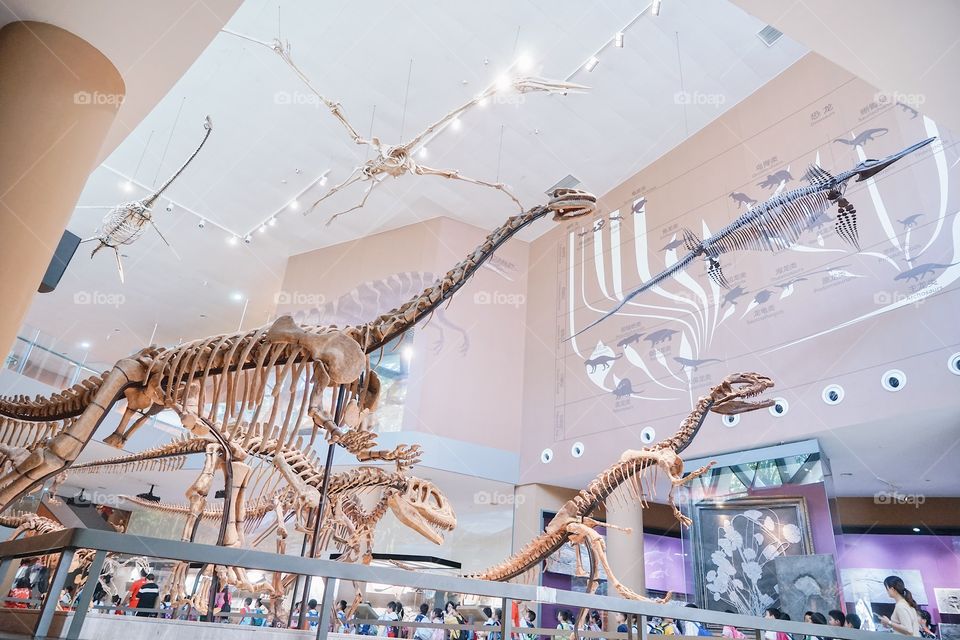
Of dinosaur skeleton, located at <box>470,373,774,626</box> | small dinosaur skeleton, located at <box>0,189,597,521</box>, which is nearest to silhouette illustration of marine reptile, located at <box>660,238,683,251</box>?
dinosaur skeleton, located at <box>470,373,774,626</box>

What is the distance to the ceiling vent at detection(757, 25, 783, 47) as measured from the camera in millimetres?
9219

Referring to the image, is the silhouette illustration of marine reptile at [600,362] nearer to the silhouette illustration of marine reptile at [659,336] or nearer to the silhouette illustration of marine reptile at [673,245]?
the silhouette illustration of marine reptile at [659,336]

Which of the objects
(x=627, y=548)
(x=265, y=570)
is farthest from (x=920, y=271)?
(x=265, y=570)

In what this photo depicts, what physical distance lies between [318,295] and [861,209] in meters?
11.1

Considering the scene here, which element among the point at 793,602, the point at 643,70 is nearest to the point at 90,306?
the point at 643,70

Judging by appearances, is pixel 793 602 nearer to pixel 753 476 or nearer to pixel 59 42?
pixel 753 476

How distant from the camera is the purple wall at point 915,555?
10.4 m

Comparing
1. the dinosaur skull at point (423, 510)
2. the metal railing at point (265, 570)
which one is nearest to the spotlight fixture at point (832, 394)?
the dinosaur skull at point (423, 510)

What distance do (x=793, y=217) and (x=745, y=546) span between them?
4.37m

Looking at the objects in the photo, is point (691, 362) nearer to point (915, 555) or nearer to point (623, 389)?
point (623, 389)

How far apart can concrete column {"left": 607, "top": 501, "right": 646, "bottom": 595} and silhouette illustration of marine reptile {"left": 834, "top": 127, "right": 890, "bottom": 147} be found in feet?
20.9

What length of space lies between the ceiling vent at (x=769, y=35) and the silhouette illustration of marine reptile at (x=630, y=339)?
5.08 meters

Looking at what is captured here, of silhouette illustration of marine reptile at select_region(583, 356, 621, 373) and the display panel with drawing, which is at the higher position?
silhouette illustration of marine reptile at select_region(583, 356, 621, 373)

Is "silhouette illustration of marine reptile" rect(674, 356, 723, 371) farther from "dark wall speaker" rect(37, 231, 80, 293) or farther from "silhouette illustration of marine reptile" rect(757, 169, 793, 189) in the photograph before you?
"dark wall speaker" rect(37, 231, 80, 293)
